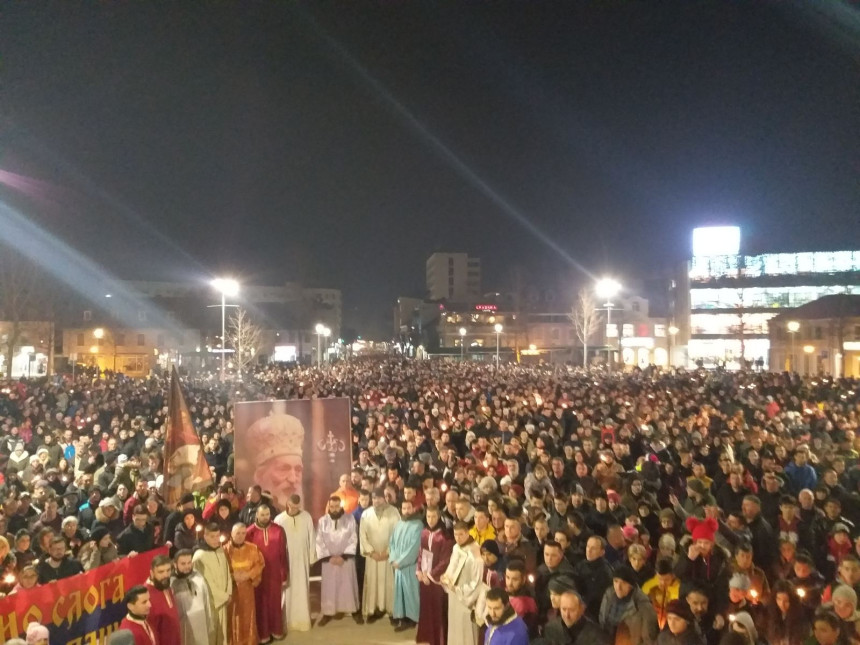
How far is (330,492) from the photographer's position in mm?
7945

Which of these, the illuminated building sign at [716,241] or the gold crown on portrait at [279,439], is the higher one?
the illuminated building sign at [716,241]

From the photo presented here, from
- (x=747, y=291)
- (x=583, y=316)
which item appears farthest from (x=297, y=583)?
(x=747, y=291)

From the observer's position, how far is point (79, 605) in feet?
15.4

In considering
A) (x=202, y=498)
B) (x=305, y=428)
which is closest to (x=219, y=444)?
(x=202, y=498)

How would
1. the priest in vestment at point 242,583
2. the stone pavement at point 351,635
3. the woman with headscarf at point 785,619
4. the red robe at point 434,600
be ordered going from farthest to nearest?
the stone pavement at point 351,635 → the red robe at point 434,600 → the priest in vestment at point 242,583 → the woman with headscarf at point 785,619

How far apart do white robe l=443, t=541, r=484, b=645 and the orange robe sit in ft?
5.89

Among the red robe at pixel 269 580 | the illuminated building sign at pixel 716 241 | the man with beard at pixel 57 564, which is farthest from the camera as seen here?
the illuminated building sign at pixel 716 241

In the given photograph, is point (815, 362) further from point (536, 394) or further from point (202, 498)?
point (202, 498)

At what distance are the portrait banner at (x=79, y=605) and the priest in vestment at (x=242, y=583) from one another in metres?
0.79

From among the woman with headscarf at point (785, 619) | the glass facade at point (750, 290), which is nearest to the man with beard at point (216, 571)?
the woman with headscarf at point (785, 619)

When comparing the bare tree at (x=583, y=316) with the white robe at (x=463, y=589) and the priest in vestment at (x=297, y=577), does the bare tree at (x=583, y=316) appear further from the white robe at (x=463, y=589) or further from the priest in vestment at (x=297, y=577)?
the white robe at (x=463, y=589)

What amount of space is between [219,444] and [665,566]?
827cm

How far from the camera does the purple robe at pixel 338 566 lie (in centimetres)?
674

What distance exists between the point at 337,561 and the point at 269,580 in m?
0.80
